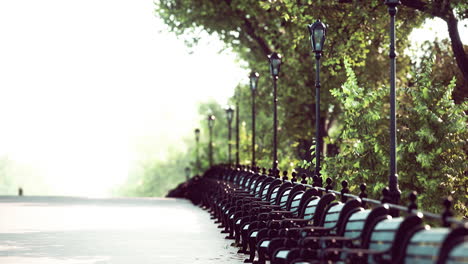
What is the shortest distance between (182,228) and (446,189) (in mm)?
6138

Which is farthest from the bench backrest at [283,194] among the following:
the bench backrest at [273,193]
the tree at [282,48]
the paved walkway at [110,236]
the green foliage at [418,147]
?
the tree at [282,48]

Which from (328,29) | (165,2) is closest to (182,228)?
(328,29)

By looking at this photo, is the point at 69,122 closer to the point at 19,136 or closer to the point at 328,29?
the point at 19,136

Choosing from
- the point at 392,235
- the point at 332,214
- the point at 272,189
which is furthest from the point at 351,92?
the point at 392,235

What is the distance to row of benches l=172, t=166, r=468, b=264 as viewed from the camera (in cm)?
797

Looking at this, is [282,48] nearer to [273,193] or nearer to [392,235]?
[273,193]

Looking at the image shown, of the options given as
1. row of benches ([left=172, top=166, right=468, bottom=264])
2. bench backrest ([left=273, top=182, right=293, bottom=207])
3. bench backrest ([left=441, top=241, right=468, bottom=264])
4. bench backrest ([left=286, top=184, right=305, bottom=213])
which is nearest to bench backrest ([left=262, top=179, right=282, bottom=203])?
row of benches ([left=172, top=166, right=468, bottom=264])

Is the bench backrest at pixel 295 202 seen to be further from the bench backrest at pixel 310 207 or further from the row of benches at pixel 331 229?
the bench backrest at pixel 310 207

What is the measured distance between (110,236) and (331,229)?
9.95 m

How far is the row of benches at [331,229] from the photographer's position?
7969 millimetres

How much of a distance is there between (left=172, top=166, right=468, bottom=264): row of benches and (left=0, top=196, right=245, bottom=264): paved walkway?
Result: 83cm

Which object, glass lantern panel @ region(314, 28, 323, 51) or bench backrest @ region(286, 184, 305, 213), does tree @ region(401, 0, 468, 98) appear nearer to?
glass lantern panel @ region(314, 28, 323, 51)

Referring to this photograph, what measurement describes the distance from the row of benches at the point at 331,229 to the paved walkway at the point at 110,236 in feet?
2.73

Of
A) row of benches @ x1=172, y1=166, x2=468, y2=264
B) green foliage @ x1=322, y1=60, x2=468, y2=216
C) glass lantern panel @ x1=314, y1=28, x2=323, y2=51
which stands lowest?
row of benches @ x1=172, y1=166, x2=468, y2=264
